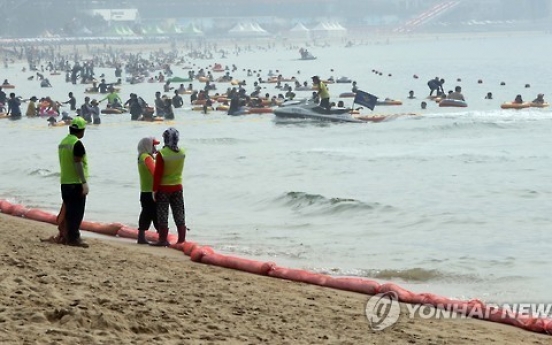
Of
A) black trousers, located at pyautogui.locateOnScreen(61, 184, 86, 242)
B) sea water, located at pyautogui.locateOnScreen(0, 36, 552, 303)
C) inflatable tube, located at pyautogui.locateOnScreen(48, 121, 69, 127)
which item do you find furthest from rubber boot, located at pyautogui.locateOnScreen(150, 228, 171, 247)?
inflatable tube, located at pyautogui.locateOnScreen(48, 121, 69, 127)

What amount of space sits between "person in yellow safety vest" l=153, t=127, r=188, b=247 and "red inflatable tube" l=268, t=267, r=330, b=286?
1.81 m

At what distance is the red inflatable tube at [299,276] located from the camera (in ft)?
42.0

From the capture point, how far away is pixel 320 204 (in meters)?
22.5

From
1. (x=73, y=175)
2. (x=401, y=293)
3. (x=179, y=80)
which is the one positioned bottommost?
(x=179, y=80)

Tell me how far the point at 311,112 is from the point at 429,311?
1166 inches

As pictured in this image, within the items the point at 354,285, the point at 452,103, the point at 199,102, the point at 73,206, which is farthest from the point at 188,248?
the point at 452,103

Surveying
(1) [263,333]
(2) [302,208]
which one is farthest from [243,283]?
(2) [302,208]

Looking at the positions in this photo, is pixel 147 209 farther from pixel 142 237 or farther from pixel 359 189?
pixel 359 189

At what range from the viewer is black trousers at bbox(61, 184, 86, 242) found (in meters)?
13.7

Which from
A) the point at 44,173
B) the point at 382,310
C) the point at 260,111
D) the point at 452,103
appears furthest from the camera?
the point at 452,103

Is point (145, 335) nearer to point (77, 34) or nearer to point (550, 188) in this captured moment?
point (550, 188)

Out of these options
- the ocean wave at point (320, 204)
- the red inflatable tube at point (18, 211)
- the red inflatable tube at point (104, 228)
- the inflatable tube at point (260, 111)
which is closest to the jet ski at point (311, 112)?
the inflatable tube at point (260, 111)

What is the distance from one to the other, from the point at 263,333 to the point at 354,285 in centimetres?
307

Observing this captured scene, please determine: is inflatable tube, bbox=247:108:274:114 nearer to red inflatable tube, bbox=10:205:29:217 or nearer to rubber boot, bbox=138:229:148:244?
red inflatable tube, bbox=10:205:29:217
